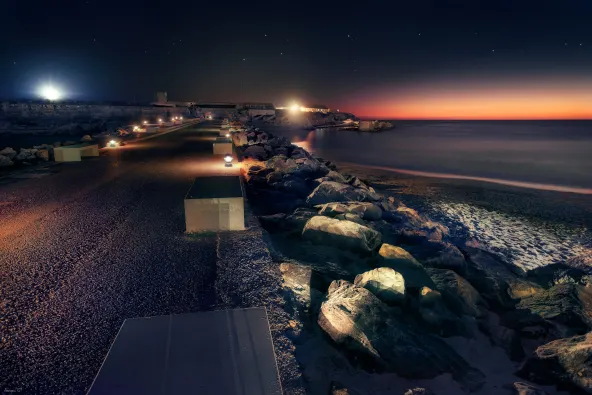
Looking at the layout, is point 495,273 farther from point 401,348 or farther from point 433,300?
point 401,348

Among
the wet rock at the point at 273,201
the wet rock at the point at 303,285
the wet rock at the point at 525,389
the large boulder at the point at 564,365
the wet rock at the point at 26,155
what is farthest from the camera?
the wet rock at the point at 26,155

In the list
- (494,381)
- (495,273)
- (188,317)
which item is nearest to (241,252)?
(188,317)

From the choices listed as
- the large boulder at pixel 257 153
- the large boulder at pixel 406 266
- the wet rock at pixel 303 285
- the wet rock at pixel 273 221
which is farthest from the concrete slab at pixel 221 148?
the wet rock at pixel 303 285

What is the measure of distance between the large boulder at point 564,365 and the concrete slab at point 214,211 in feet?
15.3

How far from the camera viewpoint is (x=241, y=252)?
5.36 m

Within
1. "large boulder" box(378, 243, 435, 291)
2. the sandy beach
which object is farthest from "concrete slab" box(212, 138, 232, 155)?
"large boulder" box(378, 243, 435, 291)

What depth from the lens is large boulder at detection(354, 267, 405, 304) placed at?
4492 millimetres

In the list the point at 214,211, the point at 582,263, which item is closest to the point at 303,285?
the point at 214,211

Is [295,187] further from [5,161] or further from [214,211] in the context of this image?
[5,161]

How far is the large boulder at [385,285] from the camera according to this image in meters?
4.49

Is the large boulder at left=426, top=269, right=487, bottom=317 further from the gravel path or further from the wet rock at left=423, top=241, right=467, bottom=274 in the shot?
the gravel path

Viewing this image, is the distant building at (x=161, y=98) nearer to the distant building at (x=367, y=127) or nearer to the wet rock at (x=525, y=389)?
the distant building at (x=367, y=127)

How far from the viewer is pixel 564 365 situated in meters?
3.69

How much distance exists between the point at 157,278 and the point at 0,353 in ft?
5.52
